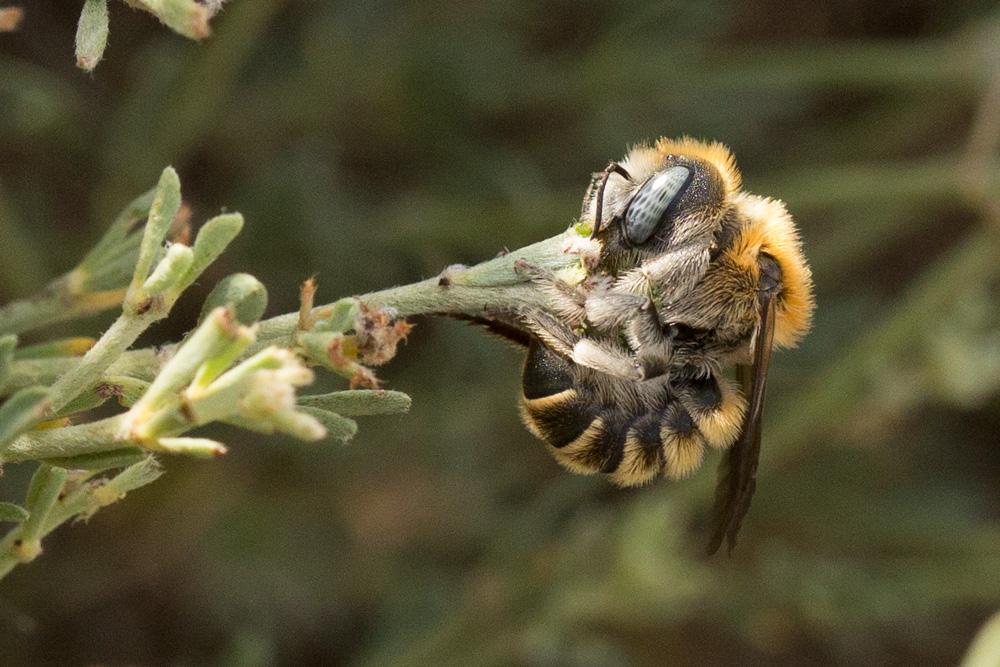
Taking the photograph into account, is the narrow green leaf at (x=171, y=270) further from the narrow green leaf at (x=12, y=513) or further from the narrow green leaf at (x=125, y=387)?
the narrow green leaf at (x=12, y=513)

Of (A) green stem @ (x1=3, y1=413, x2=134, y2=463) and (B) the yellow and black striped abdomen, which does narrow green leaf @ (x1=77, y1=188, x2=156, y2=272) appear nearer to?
(A) green stem @ (x1=3, y1=413, x2=134, y2=463)

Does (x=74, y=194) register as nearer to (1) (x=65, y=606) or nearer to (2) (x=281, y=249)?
(2) (x=281, y=249)

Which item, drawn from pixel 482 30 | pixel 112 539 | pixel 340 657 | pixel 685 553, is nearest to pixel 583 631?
pixel 685 553

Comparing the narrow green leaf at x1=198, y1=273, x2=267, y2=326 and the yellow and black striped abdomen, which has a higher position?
the narrow green leaf at x1=198, y1=273, x2=267, y2=326

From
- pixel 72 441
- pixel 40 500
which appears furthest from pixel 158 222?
pixel 40 500

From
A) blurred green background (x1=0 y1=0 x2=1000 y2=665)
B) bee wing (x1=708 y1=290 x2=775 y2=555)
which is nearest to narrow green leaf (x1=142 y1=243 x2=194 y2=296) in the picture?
bee wing (x1=708 y1=290 x2=775 y2=555)

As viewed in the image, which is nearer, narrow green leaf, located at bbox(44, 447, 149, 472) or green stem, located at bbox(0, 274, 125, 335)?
narrow green leaf, located at bbox(44, 447, 149, 472)

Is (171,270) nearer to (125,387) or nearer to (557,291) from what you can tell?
(125,387)
